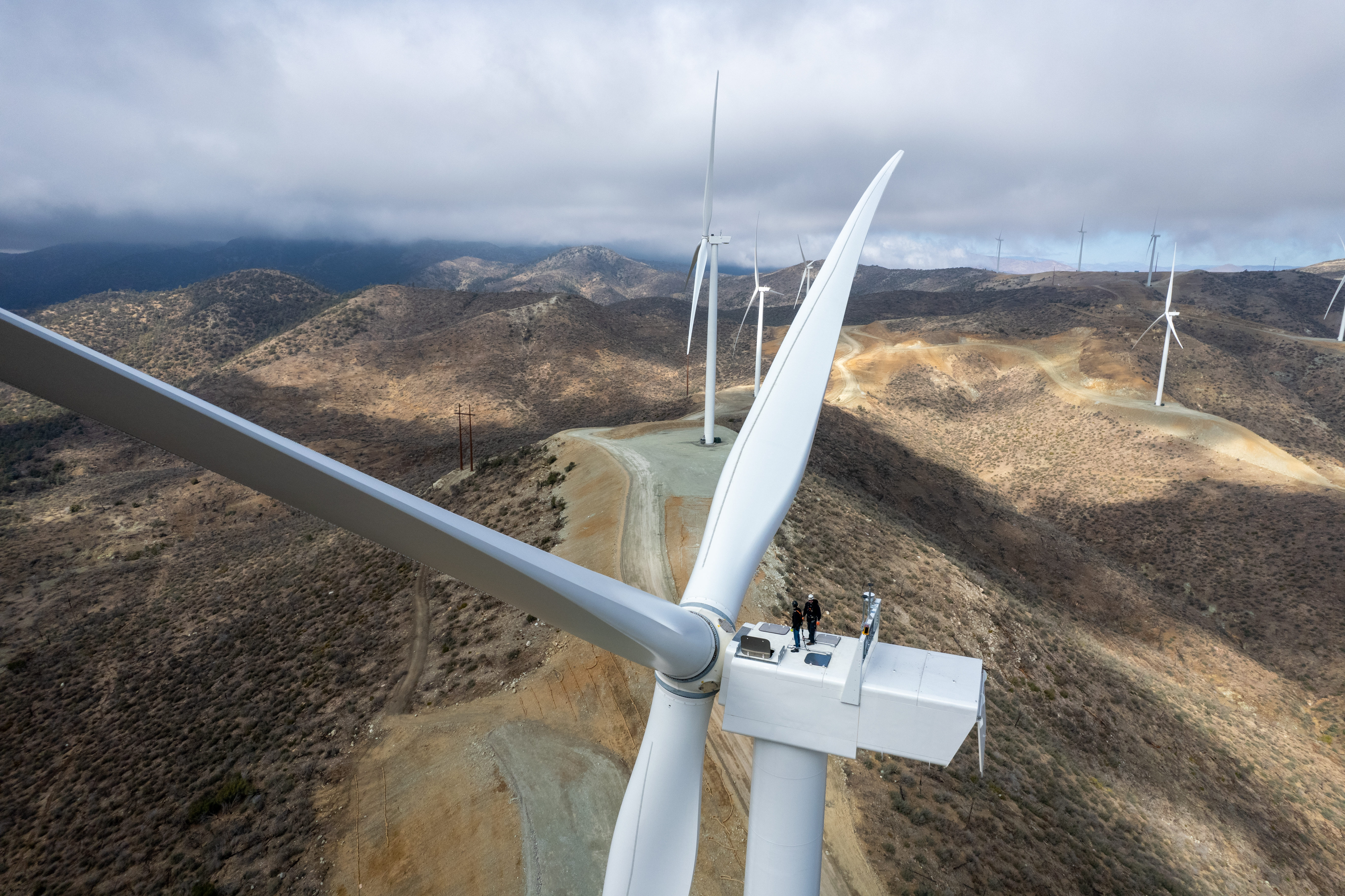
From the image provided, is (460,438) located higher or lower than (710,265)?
lower

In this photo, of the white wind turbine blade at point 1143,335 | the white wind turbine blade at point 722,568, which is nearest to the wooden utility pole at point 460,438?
the white wind turbine blade at point 722,568

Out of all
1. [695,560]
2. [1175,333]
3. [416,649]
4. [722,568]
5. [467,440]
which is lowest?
[467,440]

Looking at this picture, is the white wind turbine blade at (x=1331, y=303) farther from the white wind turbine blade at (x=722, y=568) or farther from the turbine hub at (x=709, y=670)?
the turbine hub at (x=709, y=670)

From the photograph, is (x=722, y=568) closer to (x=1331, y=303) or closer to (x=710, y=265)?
(x=710, y=265)

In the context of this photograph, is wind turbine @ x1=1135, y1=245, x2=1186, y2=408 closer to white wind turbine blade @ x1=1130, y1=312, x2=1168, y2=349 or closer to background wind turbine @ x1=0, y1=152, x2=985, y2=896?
white wind turbine blade @ x1=1130, y1=312, x2=1168, y2=349

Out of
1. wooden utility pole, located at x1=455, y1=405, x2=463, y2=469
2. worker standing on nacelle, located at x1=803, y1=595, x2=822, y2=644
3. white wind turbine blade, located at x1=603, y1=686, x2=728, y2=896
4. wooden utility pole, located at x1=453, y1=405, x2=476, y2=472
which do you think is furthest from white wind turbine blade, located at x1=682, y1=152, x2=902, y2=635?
wooden utility pole, located at x1=455, y1=405, x2=463, y2=469

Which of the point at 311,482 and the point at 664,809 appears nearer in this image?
the point at 311,482

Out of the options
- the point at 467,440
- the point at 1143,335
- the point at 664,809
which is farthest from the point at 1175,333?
the point at 664,809

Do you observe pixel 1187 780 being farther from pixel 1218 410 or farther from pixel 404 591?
pixel 1218 410
